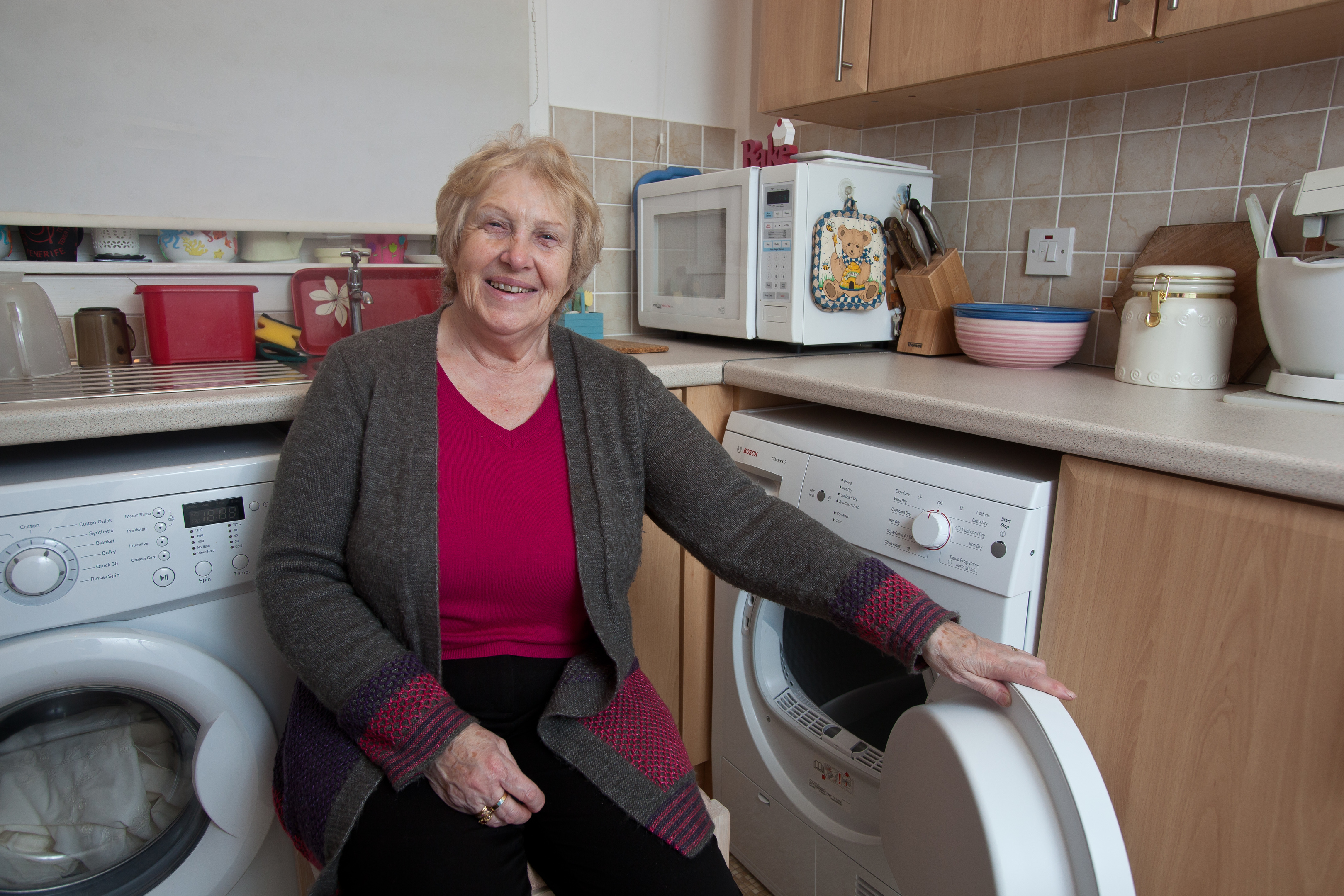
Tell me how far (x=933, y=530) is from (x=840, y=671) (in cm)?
50

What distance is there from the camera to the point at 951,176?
193cm

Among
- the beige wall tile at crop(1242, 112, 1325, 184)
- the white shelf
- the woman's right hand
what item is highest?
the beige wall tile at crop(1242, 112, 1325, 184)

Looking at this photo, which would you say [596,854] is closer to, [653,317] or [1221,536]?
[1221,536]

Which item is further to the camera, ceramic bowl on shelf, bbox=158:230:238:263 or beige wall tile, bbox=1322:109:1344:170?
ceramic bowl on shelf, bbox=158:230:238:263

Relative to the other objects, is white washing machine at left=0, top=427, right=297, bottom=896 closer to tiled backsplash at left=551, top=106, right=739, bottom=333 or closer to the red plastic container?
the red plastic container

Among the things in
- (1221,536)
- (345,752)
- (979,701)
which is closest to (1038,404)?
(1221,536)

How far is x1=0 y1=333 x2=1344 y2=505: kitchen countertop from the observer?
2.83 feet

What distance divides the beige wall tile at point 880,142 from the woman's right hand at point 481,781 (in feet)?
5.69

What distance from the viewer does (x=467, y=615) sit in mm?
1023

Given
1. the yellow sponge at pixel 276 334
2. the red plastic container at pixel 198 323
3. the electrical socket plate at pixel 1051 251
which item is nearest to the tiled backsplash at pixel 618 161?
the yellow sponge at pixel 276 334

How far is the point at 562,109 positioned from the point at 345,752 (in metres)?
1.68

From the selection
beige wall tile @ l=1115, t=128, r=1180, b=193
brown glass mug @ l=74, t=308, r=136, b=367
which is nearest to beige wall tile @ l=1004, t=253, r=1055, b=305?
beige wall tile @ l=1115, t=128, r=1180, b=193

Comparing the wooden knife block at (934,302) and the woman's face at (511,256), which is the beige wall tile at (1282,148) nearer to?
the wooden knife block at (934,302)

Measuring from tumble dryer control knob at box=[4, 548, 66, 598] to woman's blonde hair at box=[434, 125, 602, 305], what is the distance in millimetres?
612
